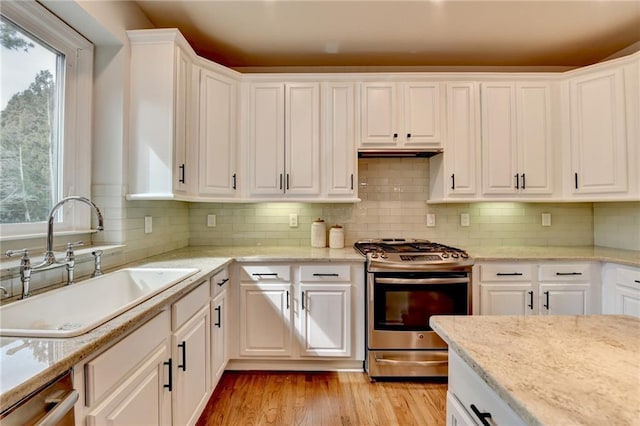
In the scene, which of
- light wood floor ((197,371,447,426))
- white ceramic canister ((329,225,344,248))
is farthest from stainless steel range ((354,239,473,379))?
white ceramic canister ((329,225,344,248))

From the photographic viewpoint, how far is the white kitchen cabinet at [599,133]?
8.10 feet

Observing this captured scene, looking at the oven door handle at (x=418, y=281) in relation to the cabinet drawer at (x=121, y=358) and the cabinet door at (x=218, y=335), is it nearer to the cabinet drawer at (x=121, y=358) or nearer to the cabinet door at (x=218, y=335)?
the cabinet door at (x=218, y=335)

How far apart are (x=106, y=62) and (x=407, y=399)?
9.60 feet

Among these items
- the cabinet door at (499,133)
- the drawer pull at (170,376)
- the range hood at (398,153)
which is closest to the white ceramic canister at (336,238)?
the range hood at (398,153)

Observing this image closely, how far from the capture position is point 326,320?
2377 mm

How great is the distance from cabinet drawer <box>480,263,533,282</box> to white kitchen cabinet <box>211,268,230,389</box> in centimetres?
189

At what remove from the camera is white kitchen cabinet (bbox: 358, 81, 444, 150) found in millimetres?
2652

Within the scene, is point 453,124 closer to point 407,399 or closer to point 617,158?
point 617,158

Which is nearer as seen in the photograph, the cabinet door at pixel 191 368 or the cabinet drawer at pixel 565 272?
the cabinet door at pixel 191 368

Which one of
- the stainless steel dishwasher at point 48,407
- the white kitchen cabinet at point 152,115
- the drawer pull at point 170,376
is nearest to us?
the stainless steel dishwasher at point 48,407

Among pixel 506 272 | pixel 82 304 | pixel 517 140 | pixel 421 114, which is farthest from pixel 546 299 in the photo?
pixel 82 304

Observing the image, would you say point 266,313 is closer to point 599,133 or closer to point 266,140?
point 266,140

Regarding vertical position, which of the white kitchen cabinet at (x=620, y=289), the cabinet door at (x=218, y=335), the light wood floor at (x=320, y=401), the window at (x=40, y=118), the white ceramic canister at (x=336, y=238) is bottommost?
the light wood floor at (x=320, y=401)

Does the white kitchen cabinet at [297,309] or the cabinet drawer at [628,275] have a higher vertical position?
the cabinet drawer at [628,275]
